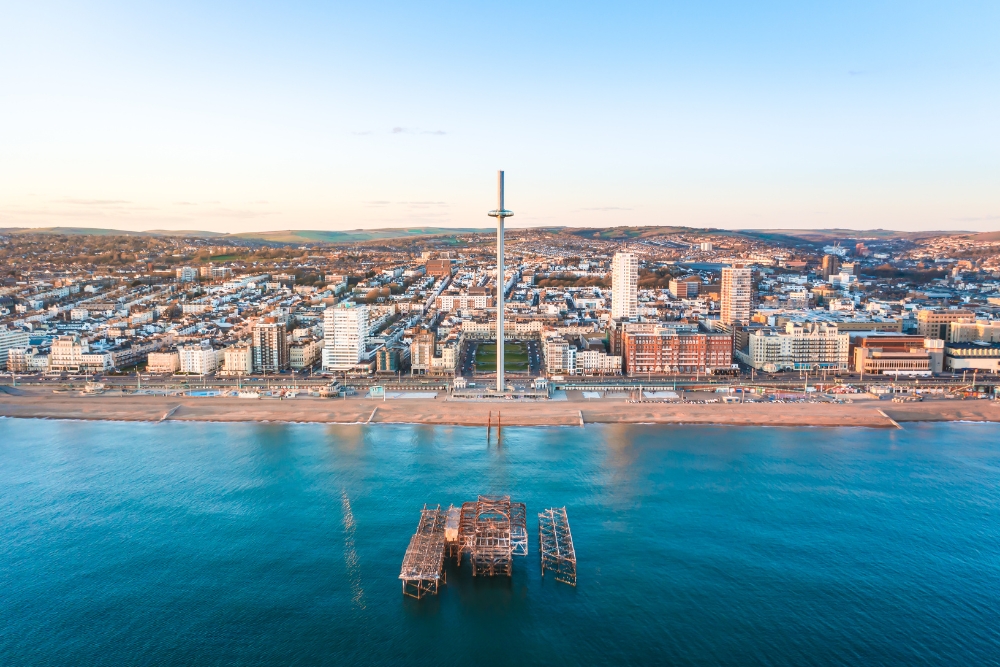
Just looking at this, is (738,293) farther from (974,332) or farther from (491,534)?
(491,534)

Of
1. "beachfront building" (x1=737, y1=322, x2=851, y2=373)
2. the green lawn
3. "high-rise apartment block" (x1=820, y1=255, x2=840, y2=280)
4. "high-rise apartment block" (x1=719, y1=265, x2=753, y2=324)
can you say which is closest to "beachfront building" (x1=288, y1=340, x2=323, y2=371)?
the green lawn

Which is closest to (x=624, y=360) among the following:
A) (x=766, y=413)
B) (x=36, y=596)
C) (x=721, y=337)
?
(x=721, y=337)

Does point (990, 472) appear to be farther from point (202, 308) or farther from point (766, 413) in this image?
point (202, 308)

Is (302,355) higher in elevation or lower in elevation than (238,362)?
higher

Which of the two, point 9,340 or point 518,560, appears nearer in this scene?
point 518,560

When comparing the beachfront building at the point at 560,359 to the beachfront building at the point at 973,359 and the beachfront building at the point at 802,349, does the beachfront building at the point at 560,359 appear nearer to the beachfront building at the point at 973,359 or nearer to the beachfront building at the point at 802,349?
the beachfront building at the point at 802,349

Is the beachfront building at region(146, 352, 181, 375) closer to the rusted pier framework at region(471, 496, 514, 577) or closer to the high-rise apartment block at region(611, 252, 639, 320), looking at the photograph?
the rusted pier framework at region(471, 496, 514, 577)

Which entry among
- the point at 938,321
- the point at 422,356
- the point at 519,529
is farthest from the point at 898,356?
the point at 519,529
